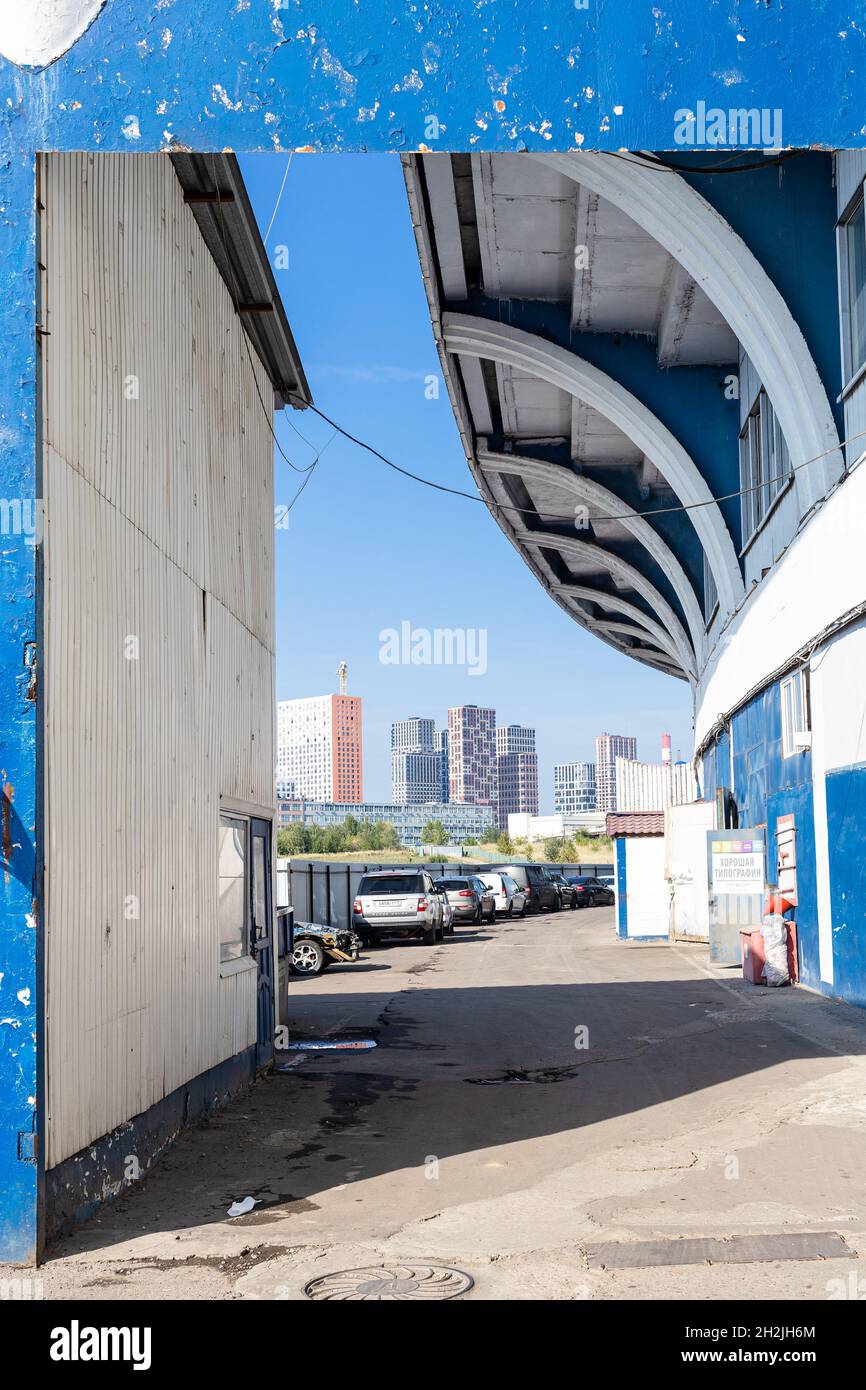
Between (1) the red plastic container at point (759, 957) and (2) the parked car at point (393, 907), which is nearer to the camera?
(1) the red plastic container at point (759, 957)

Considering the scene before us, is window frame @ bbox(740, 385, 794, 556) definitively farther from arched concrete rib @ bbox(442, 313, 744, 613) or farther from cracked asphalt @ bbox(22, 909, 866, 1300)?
cracked asphalt @ bbox(22, 909, 866, 1300)

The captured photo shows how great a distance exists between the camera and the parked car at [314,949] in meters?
22.9

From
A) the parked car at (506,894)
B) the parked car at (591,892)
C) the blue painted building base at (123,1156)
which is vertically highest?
the blue painted building base at (123,1156)

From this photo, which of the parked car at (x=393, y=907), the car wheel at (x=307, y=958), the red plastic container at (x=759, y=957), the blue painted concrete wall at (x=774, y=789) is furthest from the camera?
the parked car at (x=393, y=907)

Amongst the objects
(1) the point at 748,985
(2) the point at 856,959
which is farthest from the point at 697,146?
(1) the point at 748,985

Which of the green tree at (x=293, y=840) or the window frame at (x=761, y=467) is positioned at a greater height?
the window frame at (x=761, y=467)

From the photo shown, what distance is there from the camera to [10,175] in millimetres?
5875

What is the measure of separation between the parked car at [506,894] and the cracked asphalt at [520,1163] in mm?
28286

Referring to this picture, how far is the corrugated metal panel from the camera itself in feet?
20.1

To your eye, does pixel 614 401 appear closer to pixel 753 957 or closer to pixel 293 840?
pixel 753 957

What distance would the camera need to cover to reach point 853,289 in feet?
49.3

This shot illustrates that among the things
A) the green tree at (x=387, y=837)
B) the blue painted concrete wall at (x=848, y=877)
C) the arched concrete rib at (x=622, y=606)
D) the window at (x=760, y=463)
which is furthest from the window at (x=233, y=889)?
the green tree at (x=387, y=837)

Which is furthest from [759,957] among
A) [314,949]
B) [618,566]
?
[618,566]

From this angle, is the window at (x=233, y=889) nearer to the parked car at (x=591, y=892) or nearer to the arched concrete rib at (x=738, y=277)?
the arched concrete rib at (x=738, y=277)
